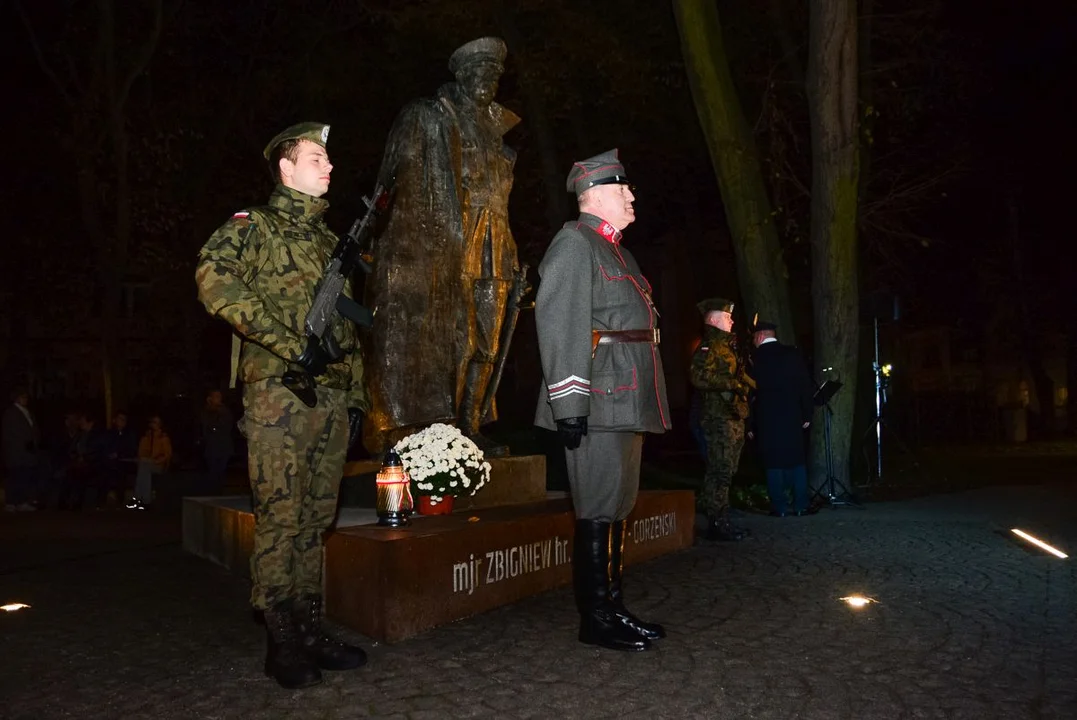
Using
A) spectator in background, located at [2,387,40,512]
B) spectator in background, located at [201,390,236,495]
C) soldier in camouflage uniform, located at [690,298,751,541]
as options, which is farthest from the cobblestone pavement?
spectator in background, located at [2,387,40,512]

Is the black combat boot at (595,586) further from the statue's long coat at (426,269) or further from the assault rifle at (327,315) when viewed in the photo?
the statue's long coat at (426,269)

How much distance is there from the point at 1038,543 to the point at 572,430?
568cm

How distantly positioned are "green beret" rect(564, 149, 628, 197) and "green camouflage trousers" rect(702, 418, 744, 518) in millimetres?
4833

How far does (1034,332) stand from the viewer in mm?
40750

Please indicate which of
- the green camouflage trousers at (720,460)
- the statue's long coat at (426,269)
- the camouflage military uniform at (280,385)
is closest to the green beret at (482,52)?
the statue's long coat at (426,269)

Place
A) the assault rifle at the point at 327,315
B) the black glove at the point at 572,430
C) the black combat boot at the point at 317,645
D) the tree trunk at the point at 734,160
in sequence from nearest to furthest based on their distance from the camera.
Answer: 1. the assault rifle at the point at 327,315
2. the black combat boot at the point at 317,645
3. the black glove at the point at 572,430
4. the tree trunk at the point at 734,160

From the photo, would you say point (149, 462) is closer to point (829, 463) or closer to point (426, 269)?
point (829, 463)

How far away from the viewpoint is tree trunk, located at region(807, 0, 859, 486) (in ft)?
47.8

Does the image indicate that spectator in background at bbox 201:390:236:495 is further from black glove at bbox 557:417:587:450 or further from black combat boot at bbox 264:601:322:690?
black glove at bbox 557:417:587:450

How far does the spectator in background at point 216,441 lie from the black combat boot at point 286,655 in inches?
466

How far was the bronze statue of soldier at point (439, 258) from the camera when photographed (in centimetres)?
839

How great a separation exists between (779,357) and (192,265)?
18575mm

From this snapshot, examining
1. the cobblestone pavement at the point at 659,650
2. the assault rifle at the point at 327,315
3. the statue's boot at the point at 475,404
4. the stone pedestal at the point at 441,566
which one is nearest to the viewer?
the cobblestone pavement at the point at 659,650

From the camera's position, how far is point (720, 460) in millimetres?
10641
